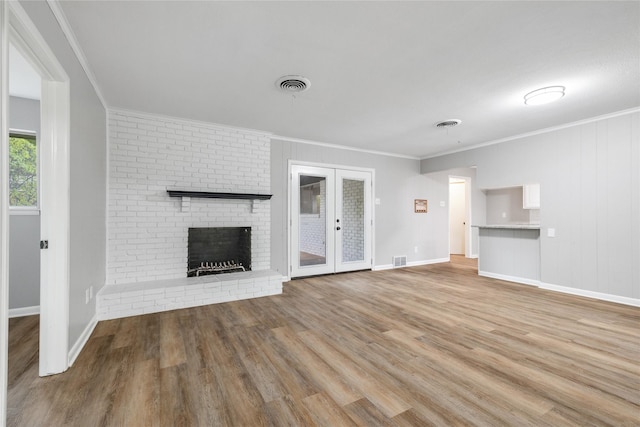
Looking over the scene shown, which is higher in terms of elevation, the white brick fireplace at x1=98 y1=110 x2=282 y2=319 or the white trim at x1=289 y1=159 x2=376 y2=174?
the white trim at x1=289 y1=159 x2=376 y2=174

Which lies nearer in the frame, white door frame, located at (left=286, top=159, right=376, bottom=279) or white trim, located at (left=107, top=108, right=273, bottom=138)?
white trim, located at (left=107, top=108, right=273, bottom=138)

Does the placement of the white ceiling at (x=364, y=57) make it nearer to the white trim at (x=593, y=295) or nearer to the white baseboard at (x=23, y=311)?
the white trim at (x=593, y=295)

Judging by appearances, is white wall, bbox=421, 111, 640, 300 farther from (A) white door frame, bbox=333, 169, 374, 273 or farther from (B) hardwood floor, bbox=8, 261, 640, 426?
(A) white door frame, bbox=333, 169, 374, 273

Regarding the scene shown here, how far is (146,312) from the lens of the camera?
3.47 metres

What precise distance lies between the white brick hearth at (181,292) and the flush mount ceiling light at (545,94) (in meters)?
3.97

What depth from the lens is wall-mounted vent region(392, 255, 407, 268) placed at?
6.42 meters

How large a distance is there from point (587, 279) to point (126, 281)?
6.53 m

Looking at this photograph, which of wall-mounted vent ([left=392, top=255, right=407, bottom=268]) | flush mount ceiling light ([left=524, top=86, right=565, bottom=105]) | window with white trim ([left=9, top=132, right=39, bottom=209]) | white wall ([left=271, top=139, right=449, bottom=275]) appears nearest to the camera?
flush mount ceiling light ([left=524, top=86, right=565, bottom=105])

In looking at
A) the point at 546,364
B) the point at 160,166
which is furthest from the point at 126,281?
the point at 546,364

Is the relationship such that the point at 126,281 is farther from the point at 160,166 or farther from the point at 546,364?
the point at 546,364

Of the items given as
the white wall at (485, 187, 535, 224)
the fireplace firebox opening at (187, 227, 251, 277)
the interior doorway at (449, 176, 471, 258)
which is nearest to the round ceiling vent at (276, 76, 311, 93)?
the fireplace firebox opening at (187, 227, 251, 277)

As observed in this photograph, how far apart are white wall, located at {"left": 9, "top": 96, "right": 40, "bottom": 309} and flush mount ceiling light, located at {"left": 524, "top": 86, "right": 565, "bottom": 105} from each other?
585 centimetres

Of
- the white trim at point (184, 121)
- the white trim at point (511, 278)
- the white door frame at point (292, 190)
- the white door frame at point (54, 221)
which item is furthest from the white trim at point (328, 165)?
the white door frame at point (54, 221)

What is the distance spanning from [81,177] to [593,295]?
6.47 meters
